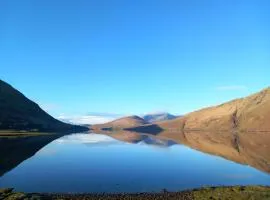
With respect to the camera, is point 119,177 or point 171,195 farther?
point 119,177

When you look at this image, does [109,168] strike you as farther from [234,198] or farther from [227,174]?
[234,198]

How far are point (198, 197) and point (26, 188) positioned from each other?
33216 mm

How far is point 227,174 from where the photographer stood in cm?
8844

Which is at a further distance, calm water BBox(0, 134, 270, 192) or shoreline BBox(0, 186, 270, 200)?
calm water BBox(0, 134, 270, 192)

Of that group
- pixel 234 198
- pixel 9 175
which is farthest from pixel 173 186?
pixel 9 175

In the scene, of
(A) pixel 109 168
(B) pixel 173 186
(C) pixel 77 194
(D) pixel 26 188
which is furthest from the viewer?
(A) pixel 109 168

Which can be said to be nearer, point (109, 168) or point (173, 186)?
point (173, 186)

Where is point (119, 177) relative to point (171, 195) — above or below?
above

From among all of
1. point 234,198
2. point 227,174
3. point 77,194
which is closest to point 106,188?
point 77,194

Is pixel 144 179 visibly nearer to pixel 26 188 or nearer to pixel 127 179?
pixel 127 179

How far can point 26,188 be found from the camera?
213ft

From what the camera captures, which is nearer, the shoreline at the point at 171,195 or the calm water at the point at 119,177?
the shoreline at the point at 171,195

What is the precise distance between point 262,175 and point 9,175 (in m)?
63.1

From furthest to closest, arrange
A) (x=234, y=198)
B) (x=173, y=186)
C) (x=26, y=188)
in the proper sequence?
(x=173, y=186) < (x=26, y=188) < (x=234, y=198)
